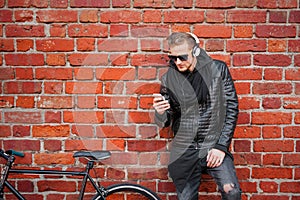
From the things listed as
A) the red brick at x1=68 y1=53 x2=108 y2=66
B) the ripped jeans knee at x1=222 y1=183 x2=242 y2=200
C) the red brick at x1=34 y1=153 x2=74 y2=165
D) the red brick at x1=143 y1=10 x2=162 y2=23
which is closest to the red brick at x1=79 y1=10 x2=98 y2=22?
the red brick at x1=68 y1=53 x2=108 y2=66

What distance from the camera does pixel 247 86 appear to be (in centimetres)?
298

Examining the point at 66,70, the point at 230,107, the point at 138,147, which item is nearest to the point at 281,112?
the point at 230,107

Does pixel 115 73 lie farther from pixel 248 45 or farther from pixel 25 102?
pixel 248 45

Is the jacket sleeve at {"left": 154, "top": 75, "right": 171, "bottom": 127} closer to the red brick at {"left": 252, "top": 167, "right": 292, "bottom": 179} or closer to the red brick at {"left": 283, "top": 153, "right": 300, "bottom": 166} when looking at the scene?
the red brick at {"left": 252, "top": 167, "right": 292, "bottom": 179}

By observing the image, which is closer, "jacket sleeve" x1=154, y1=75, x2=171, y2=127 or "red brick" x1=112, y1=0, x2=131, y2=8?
"jacket sleeve" x1=154, y1=75, x2=171, y2=127

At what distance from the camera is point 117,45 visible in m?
Result: 2.97

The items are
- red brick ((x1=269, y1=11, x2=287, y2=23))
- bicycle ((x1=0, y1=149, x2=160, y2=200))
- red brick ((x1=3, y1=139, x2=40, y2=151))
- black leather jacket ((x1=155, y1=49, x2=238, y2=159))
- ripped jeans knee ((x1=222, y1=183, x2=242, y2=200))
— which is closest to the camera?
ripped jeans knee ((x1=222, y1=183, x2=242, y2=200))

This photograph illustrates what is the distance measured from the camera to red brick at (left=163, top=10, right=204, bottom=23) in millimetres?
2943

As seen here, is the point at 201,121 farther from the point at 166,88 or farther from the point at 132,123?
the point at 132,123

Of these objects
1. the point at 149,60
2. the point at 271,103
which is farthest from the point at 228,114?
the point at 149,60

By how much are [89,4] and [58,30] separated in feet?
1.09

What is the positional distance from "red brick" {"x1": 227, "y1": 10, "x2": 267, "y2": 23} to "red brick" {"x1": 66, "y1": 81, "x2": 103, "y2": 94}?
1213 millimetres

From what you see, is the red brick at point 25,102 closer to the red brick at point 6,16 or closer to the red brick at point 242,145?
the red brick at point 6,16

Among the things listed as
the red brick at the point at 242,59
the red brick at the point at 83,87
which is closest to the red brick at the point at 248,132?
the red brick at the point at 242,59
